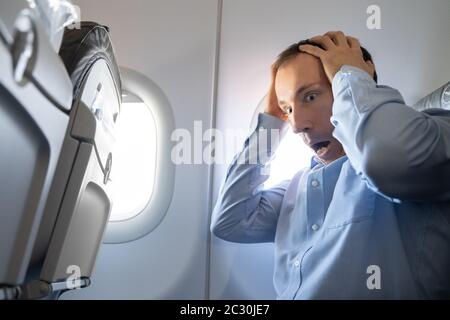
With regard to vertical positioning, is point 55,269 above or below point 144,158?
below

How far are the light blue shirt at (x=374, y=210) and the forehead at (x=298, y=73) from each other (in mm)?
140

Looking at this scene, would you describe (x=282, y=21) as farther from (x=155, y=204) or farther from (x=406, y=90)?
(x=155, y=204)

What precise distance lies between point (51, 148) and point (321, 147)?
665 mm

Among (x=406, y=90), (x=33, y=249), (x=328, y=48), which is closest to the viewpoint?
(x=33, y=249)

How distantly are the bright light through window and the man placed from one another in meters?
0.31

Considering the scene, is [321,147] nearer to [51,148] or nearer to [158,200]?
[158,200]

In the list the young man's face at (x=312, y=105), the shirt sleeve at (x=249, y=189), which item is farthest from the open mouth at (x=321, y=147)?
the shirt sleeve at (x=249, y=189)

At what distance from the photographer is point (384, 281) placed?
28.5 inches

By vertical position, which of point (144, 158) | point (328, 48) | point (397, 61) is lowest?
point (144, 158)

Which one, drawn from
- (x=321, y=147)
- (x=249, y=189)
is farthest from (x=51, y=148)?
(x=321, y=147)

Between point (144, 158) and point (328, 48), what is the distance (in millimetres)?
673

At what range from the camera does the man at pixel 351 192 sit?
0.66 metres

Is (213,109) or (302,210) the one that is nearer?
(302,210)

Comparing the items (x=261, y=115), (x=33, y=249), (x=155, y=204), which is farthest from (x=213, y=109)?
(x=33, y=249)
